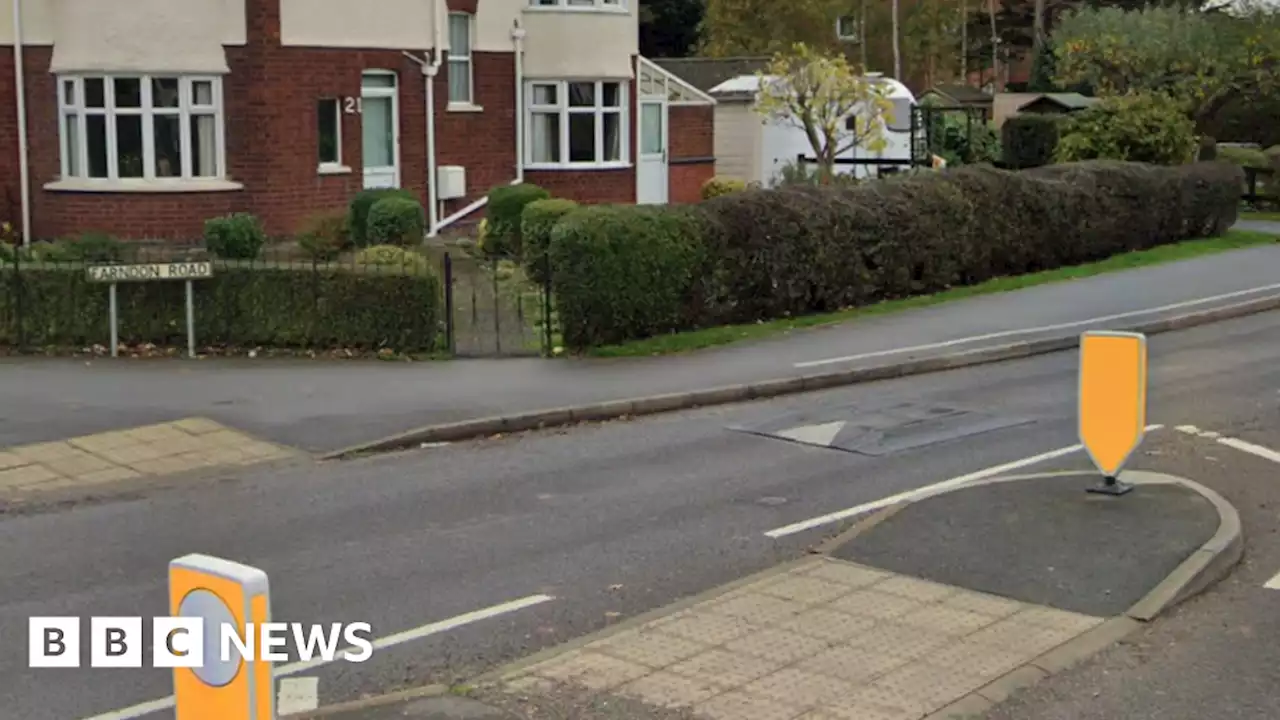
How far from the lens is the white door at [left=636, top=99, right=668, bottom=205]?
107 feet

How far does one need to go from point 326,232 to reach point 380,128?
Result: 4.29m

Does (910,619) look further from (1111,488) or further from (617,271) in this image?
(617,271)

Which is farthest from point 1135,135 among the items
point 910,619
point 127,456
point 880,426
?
point 910,619

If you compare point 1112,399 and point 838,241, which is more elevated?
point 838,241

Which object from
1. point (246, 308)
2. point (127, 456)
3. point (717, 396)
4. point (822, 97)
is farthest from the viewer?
point (822, 97)

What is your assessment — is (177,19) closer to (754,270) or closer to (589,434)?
(754,270)

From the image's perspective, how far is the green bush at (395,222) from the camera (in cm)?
2381

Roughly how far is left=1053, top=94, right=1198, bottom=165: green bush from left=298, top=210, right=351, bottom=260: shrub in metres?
14.6

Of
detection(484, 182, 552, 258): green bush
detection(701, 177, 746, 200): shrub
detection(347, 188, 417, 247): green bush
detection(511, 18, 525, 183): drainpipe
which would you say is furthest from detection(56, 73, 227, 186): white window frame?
detection(701, 177, 746, 200): shrub

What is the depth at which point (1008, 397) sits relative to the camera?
14.6m

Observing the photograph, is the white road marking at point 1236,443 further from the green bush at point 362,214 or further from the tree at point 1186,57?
the tree at point 1186,57

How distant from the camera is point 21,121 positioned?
2492 cm

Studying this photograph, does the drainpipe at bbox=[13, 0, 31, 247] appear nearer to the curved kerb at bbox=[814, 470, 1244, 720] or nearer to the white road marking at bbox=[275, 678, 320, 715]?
the curved kerb at bbox=[814, 470, 1244, 720]

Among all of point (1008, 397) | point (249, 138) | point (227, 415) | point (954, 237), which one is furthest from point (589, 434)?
point (249, 138)
